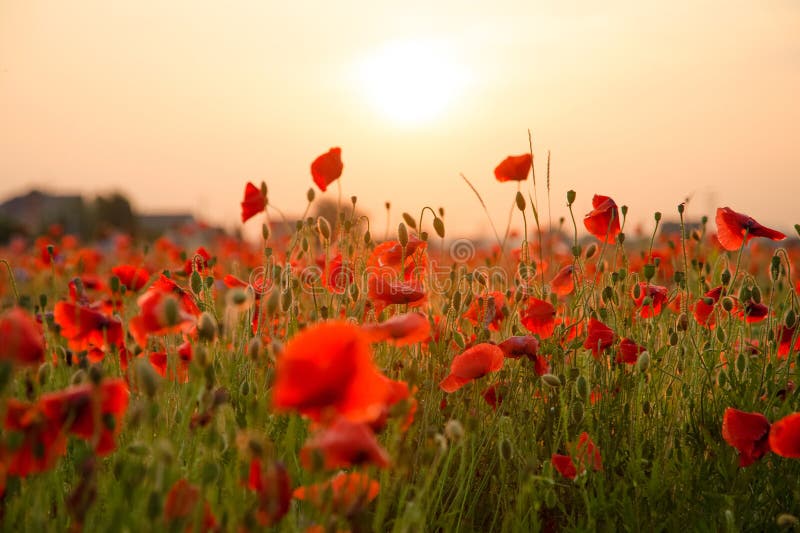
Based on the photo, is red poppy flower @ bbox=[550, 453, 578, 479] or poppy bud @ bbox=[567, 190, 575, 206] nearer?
red poppy flower @ bbox=[550, 453, 578, 479]

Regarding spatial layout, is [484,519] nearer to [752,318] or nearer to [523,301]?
[523,301]

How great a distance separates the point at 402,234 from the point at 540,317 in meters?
0.50

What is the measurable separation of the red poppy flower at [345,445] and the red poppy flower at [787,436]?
94 centimetres

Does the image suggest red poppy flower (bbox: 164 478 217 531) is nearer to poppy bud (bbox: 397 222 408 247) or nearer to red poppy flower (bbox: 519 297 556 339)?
poppy bud (bbox: 397 222 408 247)

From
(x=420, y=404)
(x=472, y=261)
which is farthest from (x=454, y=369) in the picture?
(x=472, y=261)

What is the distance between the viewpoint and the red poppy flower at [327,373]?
41.6 inches

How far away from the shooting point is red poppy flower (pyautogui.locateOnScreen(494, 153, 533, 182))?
Result: 2451mm

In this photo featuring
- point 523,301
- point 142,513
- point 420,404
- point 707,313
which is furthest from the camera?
point 523,301

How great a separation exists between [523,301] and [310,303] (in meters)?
1.09

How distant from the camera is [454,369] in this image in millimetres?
1863

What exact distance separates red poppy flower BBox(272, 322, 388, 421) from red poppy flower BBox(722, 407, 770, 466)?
109cm

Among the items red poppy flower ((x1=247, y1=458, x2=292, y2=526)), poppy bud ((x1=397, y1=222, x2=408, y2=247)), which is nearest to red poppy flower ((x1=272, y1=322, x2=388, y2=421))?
red poppy flower ((x1=247, y1=458, x2=292, y2=526))

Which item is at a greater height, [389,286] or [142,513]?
[389,286]

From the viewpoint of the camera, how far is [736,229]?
246 cm
